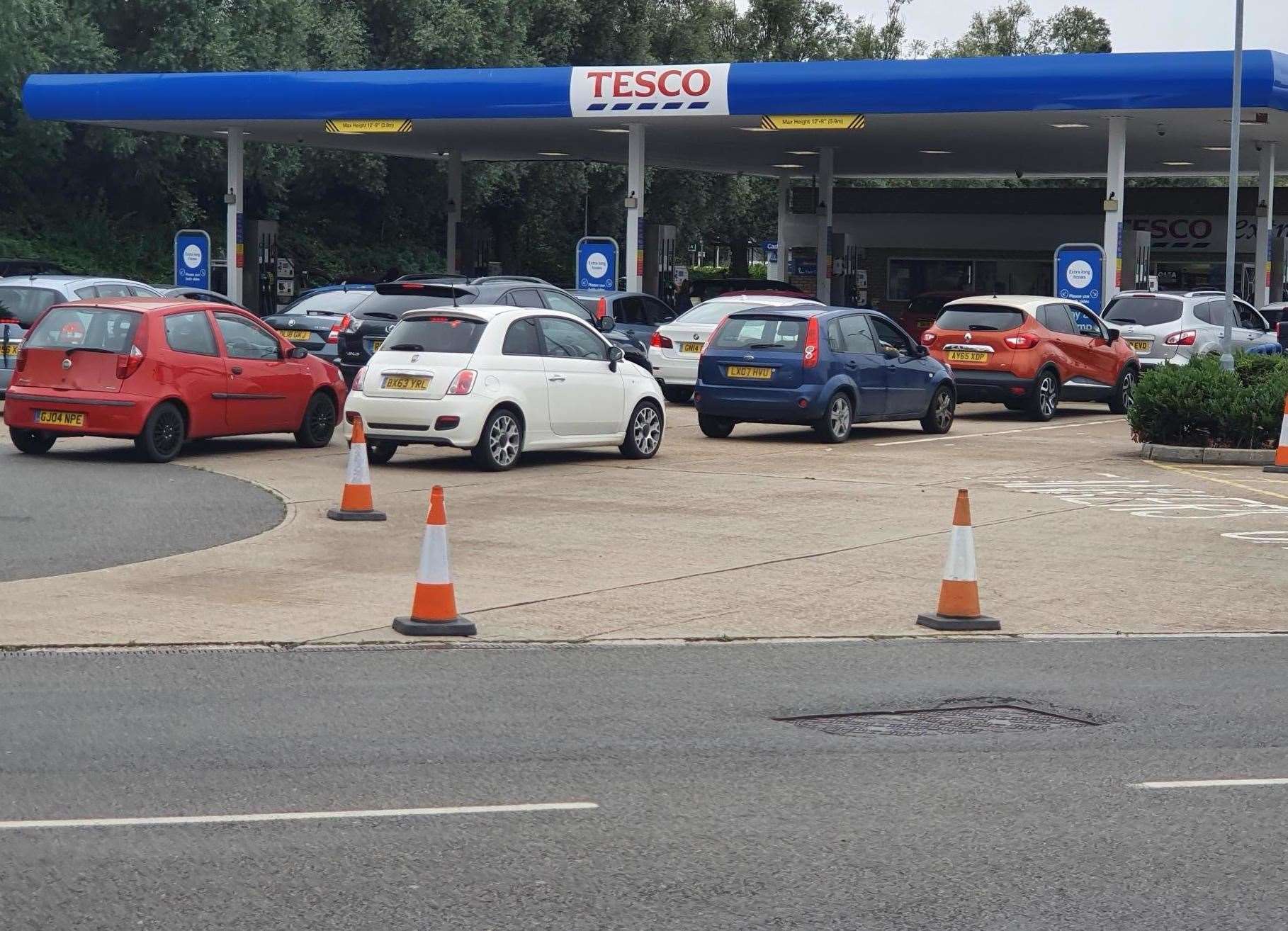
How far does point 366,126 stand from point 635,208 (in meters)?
5.43

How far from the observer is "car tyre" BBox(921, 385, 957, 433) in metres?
23.2

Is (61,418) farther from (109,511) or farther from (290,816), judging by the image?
(290,816)

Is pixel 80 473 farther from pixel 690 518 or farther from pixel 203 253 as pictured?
pixel 203 253

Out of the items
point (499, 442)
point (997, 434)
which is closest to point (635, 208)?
point (997, 434)

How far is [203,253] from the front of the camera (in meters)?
A: 36.1

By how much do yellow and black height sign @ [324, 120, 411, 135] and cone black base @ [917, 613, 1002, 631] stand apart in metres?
25.5

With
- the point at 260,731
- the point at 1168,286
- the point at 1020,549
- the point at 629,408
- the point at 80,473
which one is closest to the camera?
the point at 260,731

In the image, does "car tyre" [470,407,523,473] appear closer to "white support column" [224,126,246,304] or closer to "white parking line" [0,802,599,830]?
"white parking line" [0,802,599,830]

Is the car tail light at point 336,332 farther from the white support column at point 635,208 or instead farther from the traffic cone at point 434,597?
the traffic cone at point 434,597

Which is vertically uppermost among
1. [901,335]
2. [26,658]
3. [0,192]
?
[0,192]

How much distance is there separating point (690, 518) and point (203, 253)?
23.3m

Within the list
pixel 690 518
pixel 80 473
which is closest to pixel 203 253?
pixel 80 473

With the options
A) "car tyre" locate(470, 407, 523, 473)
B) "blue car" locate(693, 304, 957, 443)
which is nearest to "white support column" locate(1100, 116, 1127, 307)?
"blue car" locate(693, 304, 957, 443)

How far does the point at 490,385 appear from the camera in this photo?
17.7m
